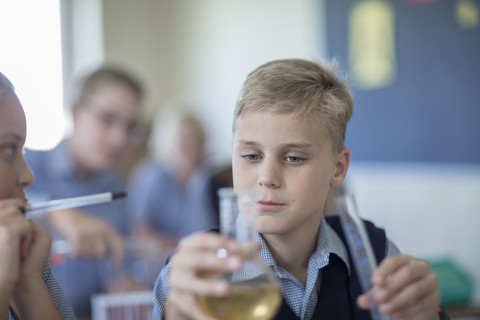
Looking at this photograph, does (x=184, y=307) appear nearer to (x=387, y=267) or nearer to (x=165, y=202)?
(x=387, y=267)

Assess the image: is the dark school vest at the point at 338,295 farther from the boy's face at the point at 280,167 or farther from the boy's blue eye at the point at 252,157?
the boy's blue eye at the point at 252,157

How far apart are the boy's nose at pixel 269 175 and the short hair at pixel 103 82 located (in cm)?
153

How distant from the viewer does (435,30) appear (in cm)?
311

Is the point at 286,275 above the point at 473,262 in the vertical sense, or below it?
above

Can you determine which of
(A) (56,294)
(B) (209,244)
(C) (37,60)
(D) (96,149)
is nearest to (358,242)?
(B) (209,244)

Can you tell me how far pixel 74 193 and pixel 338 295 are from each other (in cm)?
154

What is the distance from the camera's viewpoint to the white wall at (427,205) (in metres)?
3.02

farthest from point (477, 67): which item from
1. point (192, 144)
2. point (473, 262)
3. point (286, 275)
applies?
point (286, 275)

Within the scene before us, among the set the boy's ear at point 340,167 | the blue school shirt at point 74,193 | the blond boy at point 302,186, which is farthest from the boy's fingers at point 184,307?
the blue school shirt at point 74,193

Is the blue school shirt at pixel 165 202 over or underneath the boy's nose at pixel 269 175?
underneath

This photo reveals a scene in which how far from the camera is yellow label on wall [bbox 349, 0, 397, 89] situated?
3340mm

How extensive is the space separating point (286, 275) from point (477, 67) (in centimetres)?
254

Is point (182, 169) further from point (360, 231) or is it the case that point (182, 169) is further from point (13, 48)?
point (360, 231)

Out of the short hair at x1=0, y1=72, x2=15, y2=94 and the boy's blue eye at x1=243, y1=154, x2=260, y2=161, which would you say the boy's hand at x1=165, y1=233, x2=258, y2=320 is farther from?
the short hair at x1=0, y1=72, x2=15, y2=94
